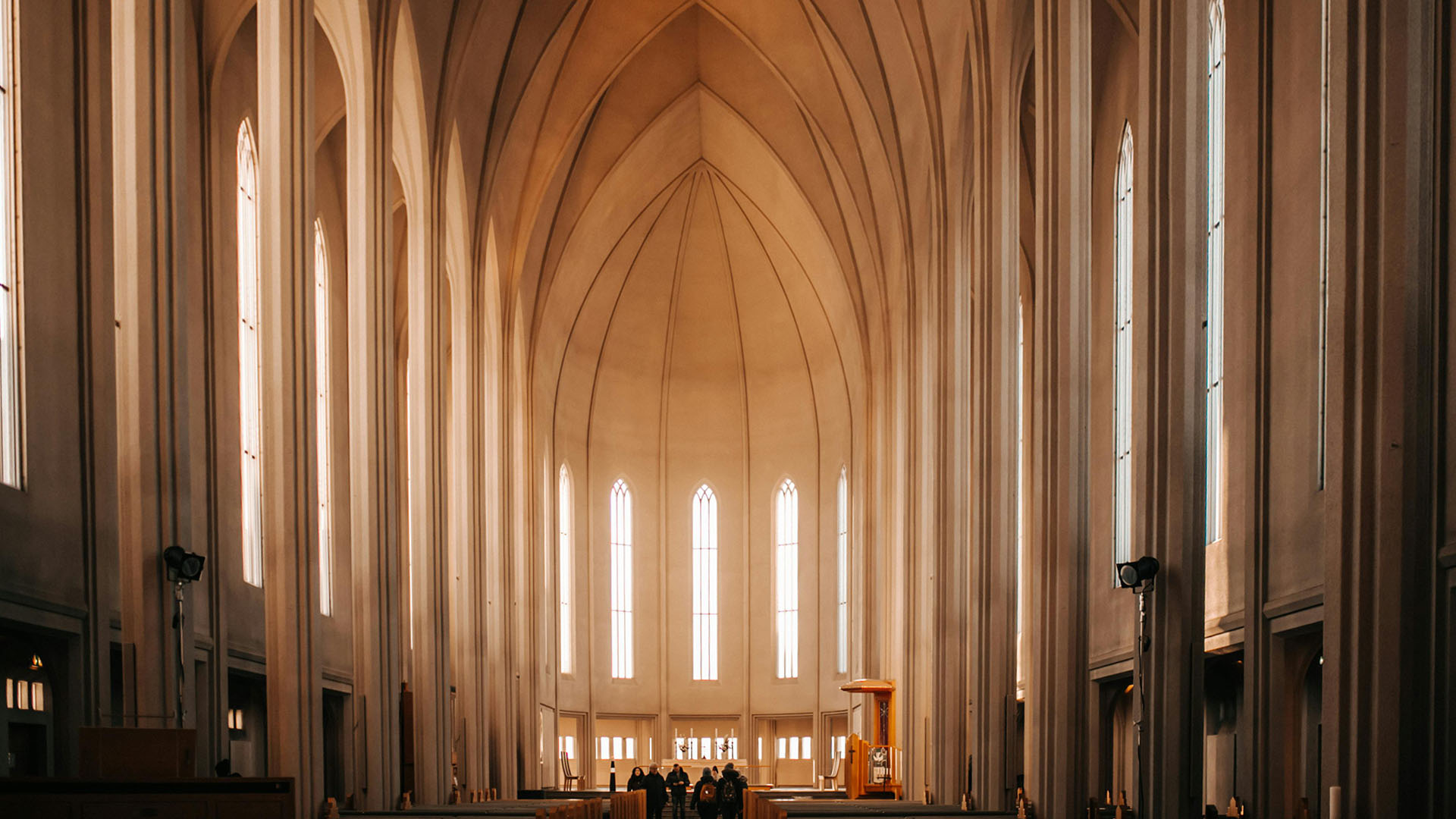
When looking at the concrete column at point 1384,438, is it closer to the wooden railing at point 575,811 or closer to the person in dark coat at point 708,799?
the wooden railing at point 575,811

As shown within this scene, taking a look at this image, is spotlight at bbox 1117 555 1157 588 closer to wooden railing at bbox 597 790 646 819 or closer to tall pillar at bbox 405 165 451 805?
wooden railing at bbox 597 790 646 819

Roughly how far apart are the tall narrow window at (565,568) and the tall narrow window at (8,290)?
24.5m

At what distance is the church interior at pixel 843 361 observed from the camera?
324 inches

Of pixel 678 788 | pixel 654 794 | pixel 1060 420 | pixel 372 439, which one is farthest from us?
pixel 678 788

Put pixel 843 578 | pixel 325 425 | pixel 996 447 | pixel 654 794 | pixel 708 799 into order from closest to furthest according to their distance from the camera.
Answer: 1. pixel 996 447
2. pixel 708 799
3. pixel 325 425
4. pixel 654 794
5. pixel 843 578

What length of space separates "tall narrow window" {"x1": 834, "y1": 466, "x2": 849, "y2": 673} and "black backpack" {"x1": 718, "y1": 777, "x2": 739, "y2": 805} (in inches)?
580

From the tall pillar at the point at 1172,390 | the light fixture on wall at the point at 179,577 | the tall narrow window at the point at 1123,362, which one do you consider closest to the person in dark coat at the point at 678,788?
the tall narrow window at the point at 1123,362

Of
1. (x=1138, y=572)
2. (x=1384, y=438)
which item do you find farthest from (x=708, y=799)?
(x=1384, y=438)

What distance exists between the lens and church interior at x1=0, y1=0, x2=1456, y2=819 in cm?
823

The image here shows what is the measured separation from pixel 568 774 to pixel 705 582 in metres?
6.73

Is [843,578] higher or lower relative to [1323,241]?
lower

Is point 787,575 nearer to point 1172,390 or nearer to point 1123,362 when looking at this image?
point 1123,362

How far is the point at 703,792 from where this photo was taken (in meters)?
22.8

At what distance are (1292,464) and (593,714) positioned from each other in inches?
1079
